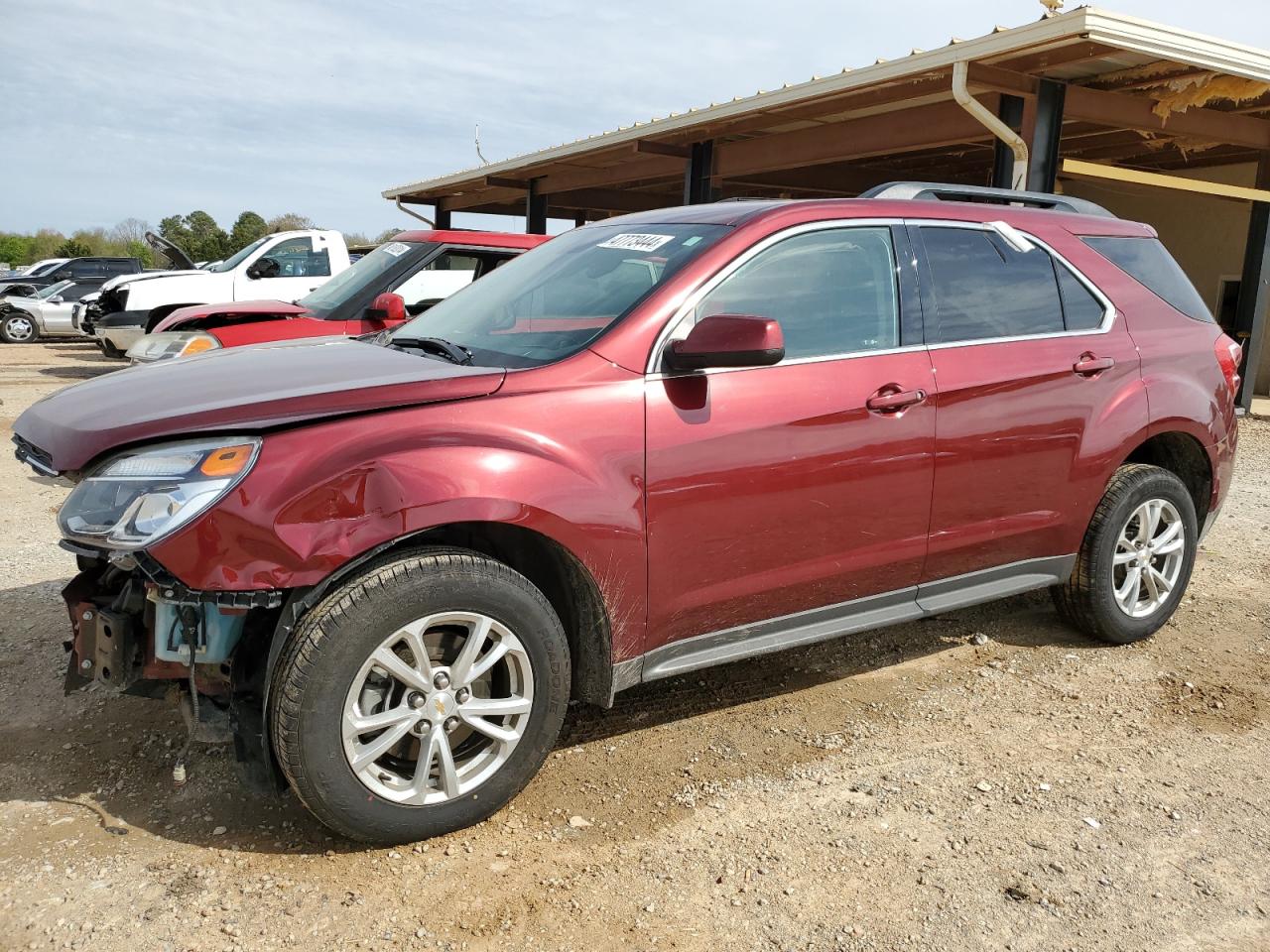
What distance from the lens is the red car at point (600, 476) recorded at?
2.60m

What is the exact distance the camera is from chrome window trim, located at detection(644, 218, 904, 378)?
310 centimetres

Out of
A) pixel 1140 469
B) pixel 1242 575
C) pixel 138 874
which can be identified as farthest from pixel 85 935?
pixel 1242 575

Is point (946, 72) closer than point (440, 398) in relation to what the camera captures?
No

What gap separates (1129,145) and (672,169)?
21.4 ft

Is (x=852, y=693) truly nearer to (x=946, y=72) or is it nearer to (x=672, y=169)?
(x=946, y=72)

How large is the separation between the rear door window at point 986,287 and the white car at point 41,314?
2206 centimetres

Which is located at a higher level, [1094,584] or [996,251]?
[996,251]

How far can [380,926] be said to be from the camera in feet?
8.12

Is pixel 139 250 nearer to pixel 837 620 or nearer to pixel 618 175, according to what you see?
pixel 618 175

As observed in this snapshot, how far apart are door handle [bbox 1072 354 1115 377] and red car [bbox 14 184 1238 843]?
0.02 metres

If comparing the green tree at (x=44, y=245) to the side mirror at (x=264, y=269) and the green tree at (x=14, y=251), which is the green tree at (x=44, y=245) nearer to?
the green tree at (x=14, y=251)

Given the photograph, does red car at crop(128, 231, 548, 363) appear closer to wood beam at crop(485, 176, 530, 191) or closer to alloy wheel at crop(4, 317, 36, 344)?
wood beam at crop(485, 176, 530, 191)

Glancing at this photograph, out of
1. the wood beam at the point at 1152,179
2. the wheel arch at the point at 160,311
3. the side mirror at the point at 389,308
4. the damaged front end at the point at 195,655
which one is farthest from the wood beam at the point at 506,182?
the damaged front end at the point at 195,655

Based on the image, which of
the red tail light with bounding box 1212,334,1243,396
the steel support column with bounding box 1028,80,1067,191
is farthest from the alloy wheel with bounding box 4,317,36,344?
the red tail light with bounding box 1212,334,1243,396
